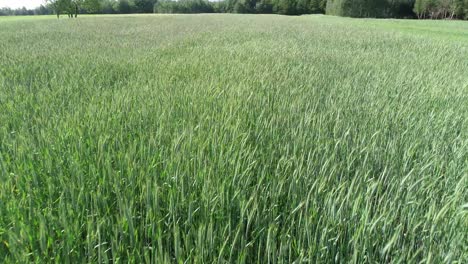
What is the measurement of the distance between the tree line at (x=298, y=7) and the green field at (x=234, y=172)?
38292mm

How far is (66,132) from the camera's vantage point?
1615 millimetres

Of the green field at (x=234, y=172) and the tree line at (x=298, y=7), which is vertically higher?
the tree line at (x=298, y=7)

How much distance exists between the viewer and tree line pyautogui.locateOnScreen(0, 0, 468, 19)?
38487 mm

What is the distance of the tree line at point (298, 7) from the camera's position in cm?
3849

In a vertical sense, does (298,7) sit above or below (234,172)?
above

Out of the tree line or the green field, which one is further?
the tree line

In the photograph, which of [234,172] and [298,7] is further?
[298,7]

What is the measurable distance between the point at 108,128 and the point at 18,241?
953 millimetres

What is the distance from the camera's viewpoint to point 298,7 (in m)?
66.5

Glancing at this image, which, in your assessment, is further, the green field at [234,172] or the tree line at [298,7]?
the tree line at [298,7]

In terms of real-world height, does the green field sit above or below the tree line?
below

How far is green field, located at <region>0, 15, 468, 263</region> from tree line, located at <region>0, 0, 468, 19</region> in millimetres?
38292

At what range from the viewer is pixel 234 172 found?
1.21 m

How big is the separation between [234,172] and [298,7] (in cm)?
7249
